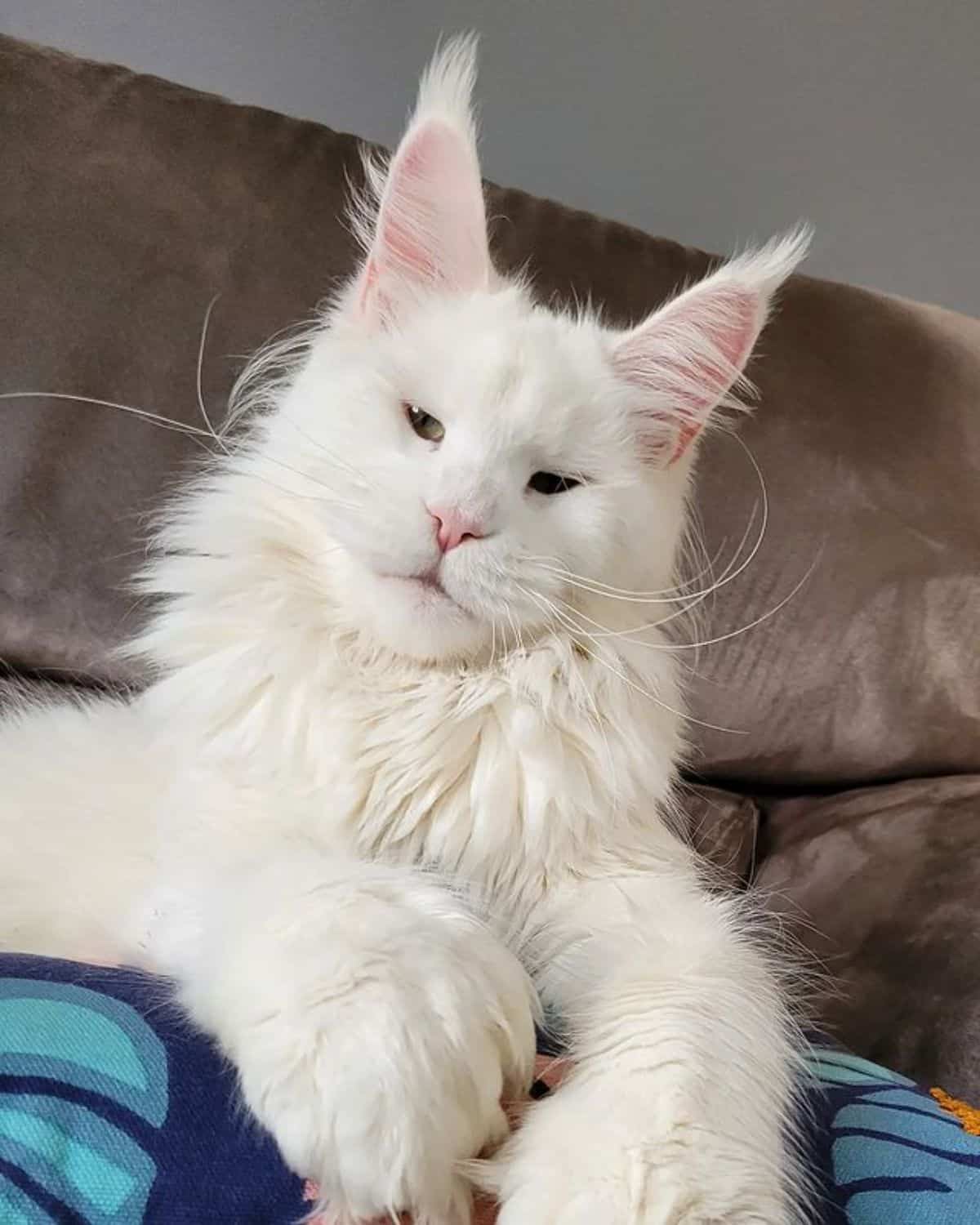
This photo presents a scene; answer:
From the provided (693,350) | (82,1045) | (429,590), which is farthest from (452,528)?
(82,1045)

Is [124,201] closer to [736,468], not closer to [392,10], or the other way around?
[392,10]

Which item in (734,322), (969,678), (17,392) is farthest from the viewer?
(969,678)

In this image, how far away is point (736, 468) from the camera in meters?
1.63

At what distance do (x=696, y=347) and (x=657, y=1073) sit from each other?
75 cm

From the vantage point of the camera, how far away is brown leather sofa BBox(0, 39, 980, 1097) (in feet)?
4.72

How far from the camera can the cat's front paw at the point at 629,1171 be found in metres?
0.57

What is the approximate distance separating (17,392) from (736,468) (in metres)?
1.14

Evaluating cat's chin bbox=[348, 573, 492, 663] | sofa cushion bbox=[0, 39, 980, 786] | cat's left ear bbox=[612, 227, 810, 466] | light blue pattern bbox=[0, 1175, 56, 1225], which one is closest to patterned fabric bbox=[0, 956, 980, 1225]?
light blue pattern bbox=[0, 1175, 56, 1225]

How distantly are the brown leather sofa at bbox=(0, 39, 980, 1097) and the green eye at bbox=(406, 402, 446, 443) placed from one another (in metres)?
0.60

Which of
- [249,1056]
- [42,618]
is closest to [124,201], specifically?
[42,618]

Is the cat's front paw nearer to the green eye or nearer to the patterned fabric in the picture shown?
the patterned fabric

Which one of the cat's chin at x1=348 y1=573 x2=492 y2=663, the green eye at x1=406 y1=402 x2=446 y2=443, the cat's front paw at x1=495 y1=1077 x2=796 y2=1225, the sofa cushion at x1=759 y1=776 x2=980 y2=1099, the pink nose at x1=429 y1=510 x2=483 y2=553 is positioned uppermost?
the green eye at x1=406 y1=402 x2=446 y2=443

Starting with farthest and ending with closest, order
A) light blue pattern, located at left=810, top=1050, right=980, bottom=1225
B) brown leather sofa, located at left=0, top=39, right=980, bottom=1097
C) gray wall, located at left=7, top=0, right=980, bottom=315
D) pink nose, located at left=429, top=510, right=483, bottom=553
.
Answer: gray wall, located at left=7, top=0, right=980, bottom=315 → brown leather sofa, located at left=0, top=39, right=980, bottom=1097 → pink nose, located at left=429, top=510, right=483, bottom=553 → light blue pattern, located at left=810, top=1050, right=980, bottom=1225

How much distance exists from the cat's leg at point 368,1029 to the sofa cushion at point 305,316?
915 millimetres
